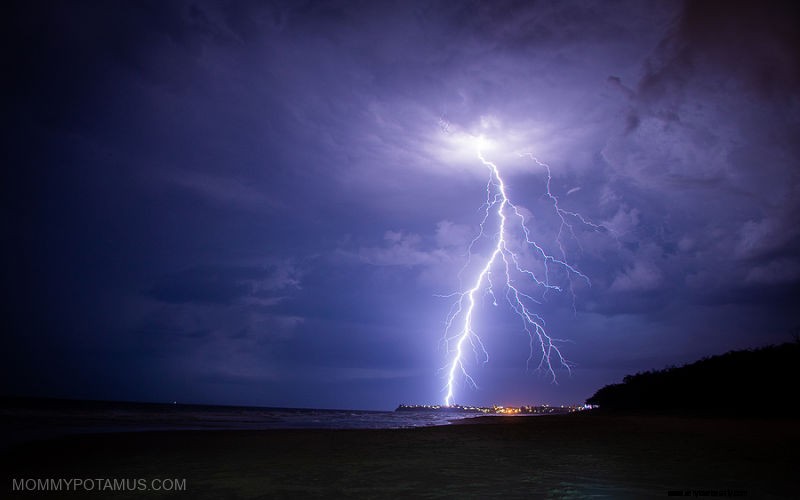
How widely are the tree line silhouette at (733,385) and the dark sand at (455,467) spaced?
1305cm

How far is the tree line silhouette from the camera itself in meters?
21.9

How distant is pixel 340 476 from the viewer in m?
6.62

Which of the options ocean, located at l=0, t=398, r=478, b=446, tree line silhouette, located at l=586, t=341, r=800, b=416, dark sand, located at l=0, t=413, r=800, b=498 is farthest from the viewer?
tree line silhouette, located at l=586, t=341, r=800, b=416

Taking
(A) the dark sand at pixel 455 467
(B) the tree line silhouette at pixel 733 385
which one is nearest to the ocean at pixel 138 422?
(A) the dark sand at pixel 455 467

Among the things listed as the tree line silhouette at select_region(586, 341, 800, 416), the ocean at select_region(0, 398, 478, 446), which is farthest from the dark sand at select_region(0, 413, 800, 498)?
the tree line silhouette at select_region(586, 341, 800, 416)

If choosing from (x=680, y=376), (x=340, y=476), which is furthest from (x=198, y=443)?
(x=680, y=376)

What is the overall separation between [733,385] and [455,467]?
27777 millimetres

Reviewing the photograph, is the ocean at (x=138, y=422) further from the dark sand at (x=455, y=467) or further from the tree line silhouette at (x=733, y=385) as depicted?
the tree line silhouette at (x=733, y=385)

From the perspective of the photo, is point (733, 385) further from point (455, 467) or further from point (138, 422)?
point (138, 422)

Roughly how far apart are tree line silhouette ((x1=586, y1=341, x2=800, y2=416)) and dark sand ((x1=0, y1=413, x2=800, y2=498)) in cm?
1305

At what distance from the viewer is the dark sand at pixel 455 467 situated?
17.7 feet

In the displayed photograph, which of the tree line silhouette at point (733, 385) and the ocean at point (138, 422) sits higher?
the tree line silhouette at point (733, 385)

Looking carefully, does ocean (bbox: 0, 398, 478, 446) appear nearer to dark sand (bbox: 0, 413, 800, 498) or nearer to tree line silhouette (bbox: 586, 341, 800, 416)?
dark sand (bbox: 0, 413, 800, 498)

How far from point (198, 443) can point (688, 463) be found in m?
12.4
